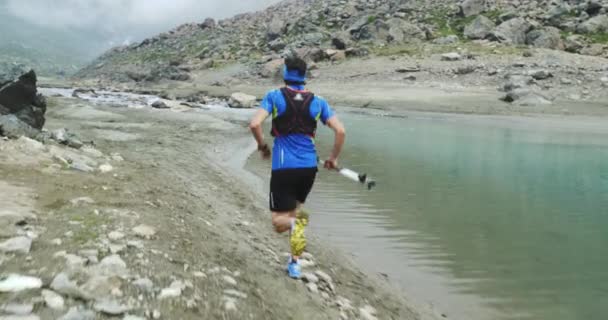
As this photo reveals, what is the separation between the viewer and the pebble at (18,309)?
4090mm

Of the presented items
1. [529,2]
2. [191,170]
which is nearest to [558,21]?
[529,2]

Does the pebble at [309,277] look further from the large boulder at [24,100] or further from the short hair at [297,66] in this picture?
the large boulder at [24,100]

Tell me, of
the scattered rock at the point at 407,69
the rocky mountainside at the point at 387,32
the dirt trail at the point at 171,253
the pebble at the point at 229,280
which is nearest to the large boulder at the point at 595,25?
the rocky mountainside at the point at 387,32

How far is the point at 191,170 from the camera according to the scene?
1407cm

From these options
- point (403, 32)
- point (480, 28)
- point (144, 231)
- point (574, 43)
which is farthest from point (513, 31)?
point (144, 231)

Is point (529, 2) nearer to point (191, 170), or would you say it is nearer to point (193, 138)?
point (193, 138)

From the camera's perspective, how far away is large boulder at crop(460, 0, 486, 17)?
299 feet

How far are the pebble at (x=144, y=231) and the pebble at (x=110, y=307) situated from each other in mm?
2090

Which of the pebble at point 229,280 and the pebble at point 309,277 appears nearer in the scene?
the pebble at point 229,280

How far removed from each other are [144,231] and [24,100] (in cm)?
1047

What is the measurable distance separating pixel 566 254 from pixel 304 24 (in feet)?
316

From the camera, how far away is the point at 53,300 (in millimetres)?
4391

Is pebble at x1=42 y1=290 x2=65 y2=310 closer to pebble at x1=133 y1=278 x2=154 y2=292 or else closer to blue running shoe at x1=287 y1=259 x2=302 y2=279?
pebble at x1=133 y1=278 x2=154 y2=292

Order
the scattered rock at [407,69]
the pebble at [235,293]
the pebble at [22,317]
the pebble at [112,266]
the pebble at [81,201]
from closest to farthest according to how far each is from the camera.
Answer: the pebble at [22,317], the pebble at [112,266], the pebble at [235,293], the pebble at [81,201], the scattered rock at [407,69]
